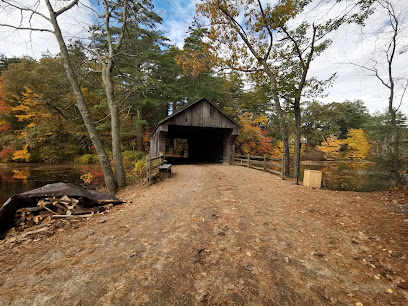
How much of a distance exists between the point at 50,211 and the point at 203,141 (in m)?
19.5

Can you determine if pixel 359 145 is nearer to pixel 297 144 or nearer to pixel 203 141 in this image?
pixel 203 141

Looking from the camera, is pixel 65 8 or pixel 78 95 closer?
pixel 65 8

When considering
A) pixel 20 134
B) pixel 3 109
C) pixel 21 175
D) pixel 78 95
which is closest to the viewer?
pixel 78 95

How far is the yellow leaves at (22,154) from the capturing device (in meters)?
18.8

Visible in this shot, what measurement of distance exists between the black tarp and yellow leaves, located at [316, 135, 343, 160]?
128 ft

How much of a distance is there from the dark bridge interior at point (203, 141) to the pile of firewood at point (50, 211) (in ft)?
39.4

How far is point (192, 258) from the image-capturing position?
2.59 metres

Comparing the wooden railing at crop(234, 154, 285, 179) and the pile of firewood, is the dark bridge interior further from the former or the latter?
the pile of firewood

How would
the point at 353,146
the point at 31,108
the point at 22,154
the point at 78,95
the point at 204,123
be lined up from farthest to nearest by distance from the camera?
the point at 353,146, the point at 22,154, the point at 31,108, the point at 204,123, the point at 78,95

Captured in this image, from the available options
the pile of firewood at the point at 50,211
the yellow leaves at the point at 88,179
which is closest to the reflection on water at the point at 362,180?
the pile of firewood at the point at 50,211

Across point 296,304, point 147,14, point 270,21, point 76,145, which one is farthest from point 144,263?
point 76,145

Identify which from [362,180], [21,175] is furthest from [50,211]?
[362,180]

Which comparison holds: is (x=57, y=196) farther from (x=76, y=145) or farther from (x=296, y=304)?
(x=76, y=145)

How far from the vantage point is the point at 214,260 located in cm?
257
